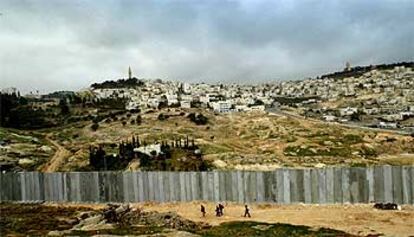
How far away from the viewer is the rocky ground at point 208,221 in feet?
89.0

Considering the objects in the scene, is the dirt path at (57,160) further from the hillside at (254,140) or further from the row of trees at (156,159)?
the row of trees at (156,159)

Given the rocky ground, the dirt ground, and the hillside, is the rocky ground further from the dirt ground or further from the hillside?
the hillside

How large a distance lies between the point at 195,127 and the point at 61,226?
4952 cm

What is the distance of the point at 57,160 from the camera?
2269 inches

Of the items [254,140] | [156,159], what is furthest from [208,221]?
[254,140]

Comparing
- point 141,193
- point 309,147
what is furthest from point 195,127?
point 141,193

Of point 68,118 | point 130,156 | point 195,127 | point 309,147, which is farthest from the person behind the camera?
point 68,118

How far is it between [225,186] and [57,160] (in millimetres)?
25853

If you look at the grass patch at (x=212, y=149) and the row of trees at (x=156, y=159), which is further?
the grass patch at (x=212, y=149)

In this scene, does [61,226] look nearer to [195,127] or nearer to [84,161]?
[84,161]

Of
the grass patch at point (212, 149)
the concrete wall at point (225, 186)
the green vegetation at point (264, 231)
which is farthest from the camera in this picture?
the grass patch at point (212, 149)

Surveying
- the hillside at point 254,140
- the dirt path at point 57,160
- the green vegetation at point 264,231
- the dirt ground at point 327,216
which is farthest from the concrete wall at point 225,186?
the hillside at point 254,140

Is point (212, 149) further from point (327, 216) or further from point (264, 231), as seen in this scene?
point (264, 231)

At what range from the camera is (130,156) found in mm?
55000
